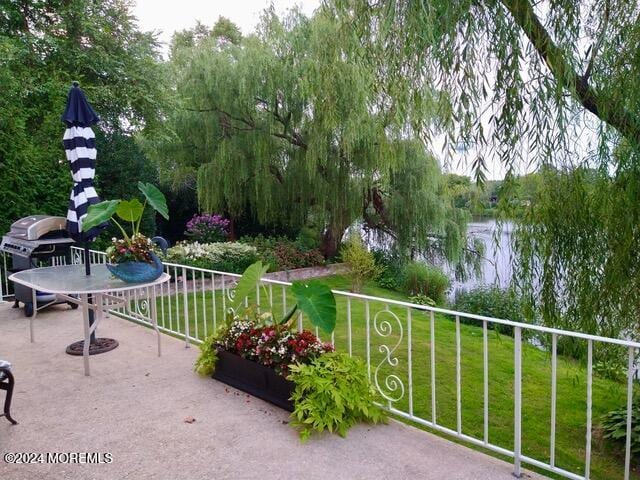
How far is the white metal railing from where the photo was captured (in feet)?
6.51

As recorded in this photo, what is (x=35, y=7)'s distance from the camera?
7086 millimetres

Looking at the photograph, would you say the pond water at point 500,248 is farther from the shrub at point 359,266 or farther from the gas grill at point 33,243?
the shrub at point 359,266

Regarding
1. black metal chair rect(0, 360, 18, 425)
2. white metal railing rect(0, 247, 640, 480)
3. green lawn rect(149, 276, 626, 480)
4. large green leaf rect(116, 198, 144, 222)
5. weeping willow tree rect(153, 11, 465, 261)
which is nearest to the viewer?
white metal railing rect(0, 247, 640, 480)

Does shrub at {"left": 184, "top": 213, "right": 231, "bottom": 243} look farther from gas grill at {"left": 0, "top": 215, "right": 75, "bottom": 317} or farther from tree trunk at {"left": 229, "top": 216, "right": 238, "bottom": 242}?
gas grill at {"left": 0, "top": 215, "right": 75, "bottom": 317}

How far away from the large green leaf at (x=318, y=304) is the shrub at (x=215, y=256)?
5366 millimetres

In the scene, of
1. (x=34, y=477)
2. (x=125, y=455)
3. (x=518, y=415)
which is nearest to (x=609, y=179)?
(x=518, y=415)

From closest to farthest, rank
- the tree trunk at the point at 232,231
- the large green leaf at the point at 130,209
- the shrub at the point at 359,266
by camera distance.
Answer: the large green leaf at the point at 130,209 < the shrub at the point at 359,266 < the tree trunk at the point at 232,231

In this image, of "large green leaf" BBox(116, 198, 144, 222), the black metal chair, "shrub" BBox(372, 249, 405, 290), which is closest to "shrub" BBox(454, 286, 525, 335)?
"shrub" BBox(372, 249, 405, 290)

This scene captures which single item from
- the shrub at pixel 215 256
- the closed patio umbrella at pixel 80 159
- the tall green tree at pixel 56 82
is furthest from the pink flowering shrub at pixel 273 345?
the tall green tree at pixel 56 82

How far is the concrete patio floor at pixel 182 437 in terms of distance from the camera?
208cm

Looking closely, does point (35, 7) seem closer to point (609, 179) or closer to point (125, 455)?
point (125, 455)

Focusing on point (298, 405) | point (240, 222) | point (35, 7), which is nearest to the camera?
point (298, 405)

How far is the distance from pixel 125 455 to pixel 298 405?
0.88 m

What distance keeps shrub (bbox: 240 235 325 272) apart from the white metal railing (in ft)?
4.58
